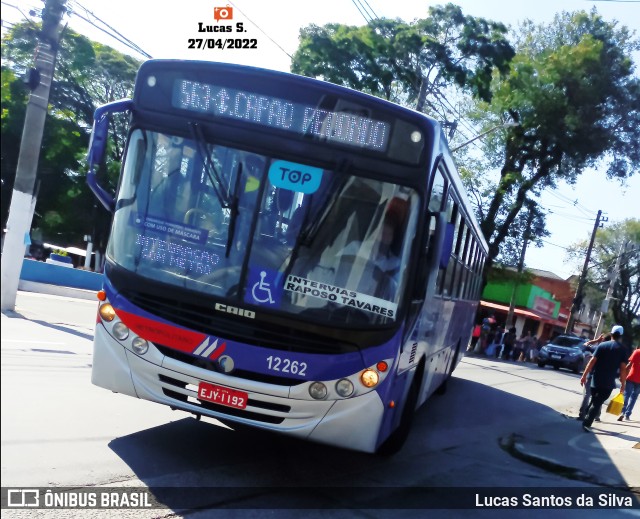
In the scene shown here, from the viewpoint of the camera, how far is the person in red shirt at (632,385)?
14109 millimetres

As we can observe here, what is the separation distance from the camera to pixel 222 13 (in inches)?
606

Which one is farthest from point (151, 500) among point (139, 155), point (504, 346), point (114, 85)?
point (504, 346)

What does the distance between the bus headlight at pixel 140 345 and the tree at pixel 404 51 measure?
83.0ft

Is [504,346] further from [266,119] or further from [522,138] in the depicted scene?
[266,119]

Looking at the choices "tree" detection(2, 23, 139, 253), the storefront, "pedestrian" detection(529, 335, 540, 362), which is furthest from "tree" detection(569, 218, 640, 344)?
"tree" detection(2, 23, 139, 253)

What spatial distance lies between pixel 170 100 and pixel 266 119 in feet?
2.79

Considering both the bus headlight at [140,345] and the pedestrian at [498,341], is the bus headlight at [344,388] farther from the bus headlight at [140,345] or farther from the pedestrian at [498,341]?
the pedestrian at [498,341]

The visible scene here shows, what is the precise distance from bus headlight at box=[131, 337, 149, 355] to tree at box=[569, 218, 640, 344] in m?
67.8

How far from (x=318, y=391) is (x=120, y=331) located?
1.68 metres

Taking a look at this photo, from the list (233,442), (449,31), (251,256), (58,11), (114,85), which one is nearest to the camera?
(251,256)

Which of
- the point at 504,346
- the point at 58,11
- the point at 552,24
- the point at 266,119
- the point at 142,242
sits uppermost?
the point at 552,24

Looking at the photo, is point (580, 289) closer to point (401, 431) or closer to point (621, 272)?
point (621, 272)

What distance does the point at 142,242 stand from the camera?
5.99 meters

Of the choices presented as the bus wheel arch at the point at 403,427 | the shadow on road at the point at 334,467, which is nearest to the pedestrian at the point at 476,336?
Answer: the shadow on road at the point at 334,467
